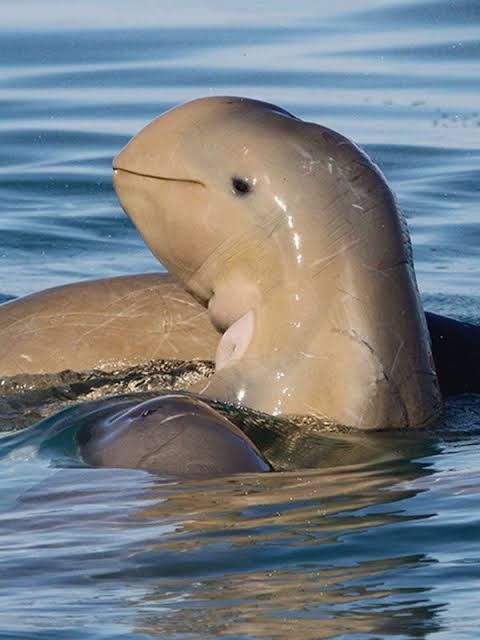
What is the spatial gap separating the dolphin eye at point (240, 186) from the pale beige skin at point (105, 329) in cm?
159

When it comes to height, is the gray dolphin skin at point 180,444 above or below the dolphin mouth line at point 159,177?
below

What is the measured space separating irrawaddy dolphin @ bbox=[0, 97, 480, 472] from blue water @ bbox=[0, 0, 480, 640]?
0.26 meters

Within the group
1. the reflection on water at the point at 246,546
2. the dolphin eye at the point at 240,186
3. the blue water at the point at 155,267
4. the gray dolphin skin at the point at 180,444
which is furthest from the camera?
the dolphin eye at the point at 240,186

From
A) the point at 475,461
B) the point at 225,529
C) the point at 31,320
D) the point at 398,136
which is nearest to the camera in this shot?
the point at 225,529

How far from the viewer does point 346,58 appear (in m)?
18.8

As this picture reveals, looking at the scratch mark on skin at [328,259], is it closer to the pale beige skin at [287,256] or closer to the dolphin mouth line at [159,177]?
the pale beige skin at [287,256]

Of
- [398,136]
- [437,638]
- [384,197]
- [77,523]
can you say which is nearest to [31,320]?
[384,197]

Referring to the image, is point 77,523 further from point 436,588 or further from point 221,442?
point 436,588

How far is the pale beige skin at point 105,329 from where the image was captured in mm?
9273

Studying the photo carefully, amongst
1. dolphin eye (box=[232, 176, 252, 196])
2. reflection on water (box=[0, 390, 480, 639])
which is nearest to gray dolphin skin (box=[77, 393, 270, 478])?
reflection on water (box=[0, 390, 480, 639])

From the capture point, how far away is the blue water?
18.3 feet

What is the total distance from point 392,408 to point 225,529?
5.23 feet

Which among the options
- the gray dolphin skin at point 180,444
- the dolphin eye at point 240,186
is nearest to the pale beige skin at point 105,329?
the dolphin eye at point 240,186

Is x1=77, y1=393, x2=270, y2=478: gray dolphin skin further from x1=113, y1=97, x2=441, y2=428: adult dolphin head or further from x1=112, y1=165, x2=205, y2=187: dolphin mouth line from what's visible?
x1=112, y1=165, x2=205, y2=187: dolphin mouth line
